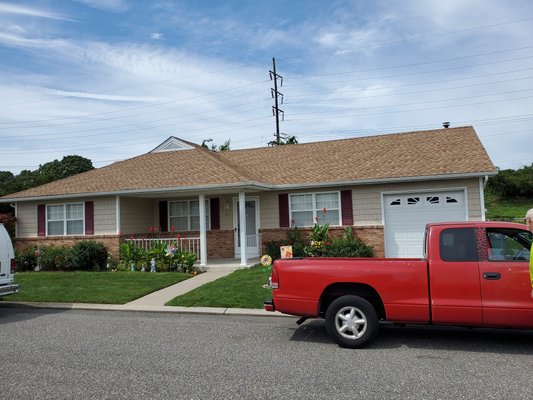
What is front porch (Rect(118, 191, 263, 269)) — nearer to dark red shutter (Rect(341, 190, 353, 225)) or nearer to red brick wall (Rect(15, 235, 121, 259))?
red brick wall (Rect(15, 235, 121, 259))

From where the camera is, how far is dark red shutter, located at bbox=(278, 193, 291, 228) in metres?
16.8

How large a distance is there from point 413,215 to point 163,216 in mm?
9846

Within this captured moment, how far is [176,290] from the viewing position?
11.9 metres

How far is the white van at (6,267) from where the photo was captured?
944 centimetres

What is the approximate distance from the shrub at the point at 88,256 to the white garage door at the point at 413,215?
1009cm

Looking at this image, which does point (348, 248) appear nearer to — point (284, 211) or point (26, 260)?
point (284, 211)

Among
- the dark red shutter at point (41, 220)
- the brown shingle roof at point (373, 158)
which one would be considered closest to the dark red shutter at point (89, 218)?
the dark red shutter at point (41, 220)

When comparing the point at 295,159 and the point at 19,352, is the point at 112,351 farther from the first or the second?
the point at 295,159

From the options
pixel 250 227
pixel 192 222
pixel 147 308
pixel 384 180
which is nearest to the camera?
pixel 147 308

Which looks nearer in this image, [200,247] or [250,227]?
[200,247]

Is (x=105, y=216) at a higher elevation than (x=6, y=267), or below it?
higher

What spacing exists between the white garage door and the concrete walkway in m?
5.58

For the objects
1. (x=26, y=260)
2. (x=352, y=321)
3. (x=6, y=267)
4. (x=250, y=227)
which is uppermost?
(x=250, y=227)

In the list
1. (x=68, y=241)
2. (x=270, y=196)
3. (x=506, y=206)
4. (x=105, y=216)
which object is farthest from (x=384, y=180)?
(x=506, y=206)
